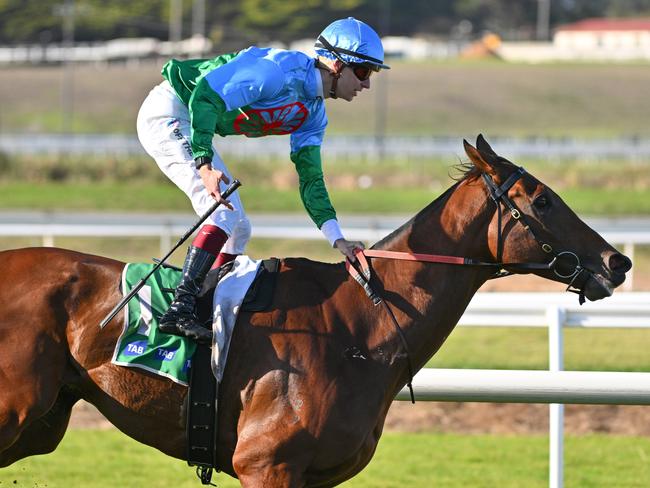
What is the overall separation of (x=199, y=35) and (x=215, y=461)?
178 ft

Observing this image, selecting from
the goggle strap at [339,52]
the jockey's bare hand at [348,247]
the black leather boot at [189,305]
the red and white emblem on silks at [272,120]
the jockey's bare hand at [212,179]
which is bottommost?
the black leather boot at [189,305]

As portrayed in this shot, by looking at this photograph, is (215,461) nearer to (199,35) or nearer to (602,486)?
(602,486)

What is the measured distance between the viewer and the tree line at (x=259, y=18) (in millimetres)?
66375

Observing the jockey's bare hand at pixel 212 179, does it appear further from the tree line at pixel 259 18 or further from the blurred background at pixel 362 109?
the tree line at pixel 259 18

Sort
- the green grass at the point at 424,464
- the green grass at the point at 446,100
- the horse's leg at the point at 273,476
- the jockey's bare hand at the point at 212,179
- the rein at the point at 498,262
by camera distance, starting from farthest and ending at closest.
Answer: the green grass at the point at 446,100
the green grass at the point at 424,464
the rein at the point at 498,262
the jockey's bare hand at the point at 212,179
the horse's leg at the point at 273,476

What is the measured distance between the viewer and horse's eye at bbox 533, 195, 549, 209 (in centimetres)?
434

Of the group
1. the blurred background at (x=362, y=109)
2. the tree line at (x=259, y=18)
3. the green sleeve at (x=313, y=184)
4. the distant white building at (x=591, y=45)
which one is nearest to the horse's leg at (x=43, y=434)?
the green sleeve at (x=313, y=184)

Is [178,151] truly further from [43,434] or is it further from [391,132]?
[391,132]

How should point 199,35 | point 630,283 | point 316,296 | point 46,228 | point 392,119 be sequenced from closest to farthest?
point 316,296 → point 630,283 → point 46,228 → point 392,119 → point 199,35

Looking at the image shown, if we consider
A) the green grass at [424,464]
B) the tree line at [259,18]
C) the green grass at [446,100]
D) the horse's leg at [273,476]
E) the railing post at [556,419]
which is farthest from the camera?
the tree line at [259,18]

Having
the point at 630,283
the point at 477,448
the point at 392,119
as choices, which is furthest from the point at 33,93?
the point at 477,448

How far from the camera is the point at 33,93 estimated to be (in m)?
53.7

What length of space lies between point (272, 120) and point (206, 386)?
3.62 feet

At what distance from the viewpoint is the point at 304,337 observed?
4.27 m
